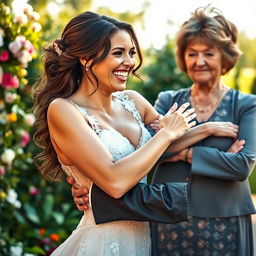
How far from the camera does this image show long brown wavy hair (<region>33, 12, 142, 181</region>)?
3234 millimetres

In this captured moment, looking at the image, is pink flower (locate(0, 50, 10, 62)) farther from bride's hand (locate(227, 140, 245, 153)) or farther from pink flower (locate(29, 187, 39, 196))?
bride's hand (locate(227, 140, 245, 153))

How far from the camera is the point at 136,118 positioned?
3533mm

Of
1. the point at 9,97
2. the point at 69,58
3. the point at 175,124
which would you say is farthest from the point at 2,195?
the point at 175,124

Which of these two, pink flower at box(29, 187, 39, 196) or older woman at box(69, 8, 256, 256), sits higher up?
older woman at box(69, 8, 256, 256)

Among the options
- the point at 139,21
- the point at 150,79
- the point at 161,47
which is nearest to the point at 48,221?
the point at 150,79

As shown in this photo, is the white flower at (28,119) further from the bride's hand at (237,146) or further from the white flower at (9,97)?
the bride's hand at (237,146)

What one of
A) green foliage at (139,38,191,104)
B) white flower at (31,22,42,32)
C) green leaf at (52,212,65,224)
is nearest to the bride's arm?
white flower at (31,22,42,32)

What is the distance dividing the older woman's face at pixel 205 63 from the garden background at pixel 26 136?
2.42 feet

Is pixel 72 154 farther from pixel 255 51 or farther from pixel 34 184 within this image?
pixel 255 51

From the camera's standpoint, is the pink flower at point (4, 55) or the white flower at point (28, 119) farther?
the white flower at point (28, 119)

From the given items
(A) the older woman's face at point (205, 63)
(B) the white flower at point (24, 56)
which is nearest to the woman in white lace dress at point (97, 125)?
(A) the older woman's face at point (205, 63)

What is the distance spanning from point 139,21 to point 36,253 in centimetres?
1546

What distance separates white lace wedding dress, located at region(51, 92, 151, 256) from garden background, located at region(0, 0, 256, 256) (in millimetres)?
2013

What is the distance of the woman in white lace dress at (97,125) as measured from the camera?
10.1ft
